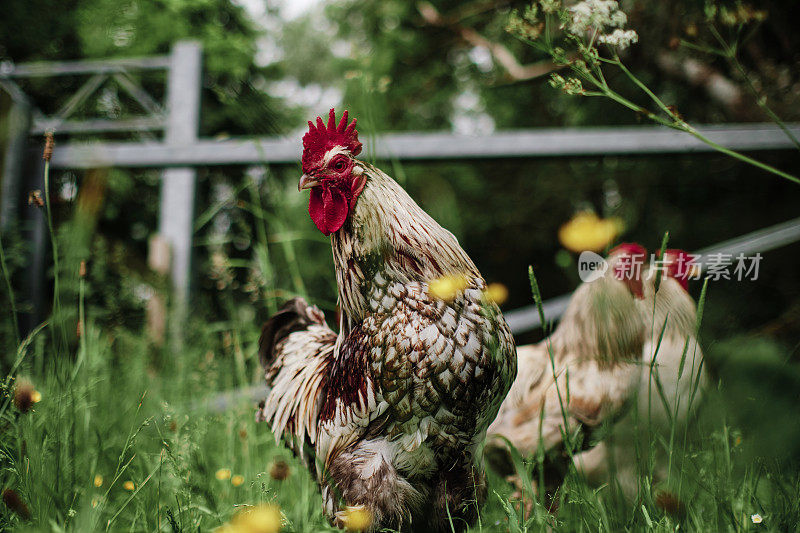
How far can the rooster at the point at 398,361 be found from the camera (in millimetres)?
1211

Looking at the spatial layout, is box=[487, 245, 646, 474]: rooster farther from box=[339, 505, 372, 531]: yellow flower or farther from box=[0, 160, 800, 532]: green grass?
box=[339, 505, 372, 531]: yellow flower

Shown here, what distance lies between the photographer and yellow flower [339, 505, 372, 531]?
1164 mm

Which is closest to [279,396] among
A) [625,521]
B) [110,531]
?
[110,531]

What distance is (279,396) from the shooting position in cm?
171

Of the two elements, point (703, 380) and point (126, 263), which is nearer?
point (703, 380)

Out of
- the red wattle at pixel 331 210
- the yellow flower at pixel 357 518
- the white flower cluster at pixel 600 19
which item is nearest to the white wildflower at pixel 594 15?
the white flower cluster at pixel 600 19

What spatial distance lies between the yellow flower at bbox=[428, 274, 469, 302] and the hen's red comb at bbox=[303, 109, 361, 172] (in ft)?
1.38

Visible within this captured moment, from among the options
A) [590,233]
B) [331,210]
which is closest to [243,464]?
[331,210]

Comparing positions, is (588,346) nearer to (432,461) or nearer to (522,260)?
(432,461)

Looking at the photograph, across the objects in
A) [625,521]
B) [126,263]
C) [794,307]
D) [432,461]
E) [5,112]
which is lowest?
[625,521]

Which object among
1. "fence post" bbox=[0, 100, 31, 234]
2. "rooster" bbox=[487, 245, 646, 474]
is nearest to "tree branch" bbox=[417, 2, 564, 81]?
"rooster" bbox=[487, 245, 646, 474]

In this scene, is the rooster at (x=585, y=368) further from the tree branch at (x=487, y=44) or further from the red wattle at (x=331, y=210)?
the tree branch at (x=487, y=44)

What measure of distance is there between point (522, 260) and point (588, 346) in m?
3.51

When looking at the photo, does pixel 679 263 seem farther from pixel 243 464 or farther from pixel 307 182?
pixel 243 464
